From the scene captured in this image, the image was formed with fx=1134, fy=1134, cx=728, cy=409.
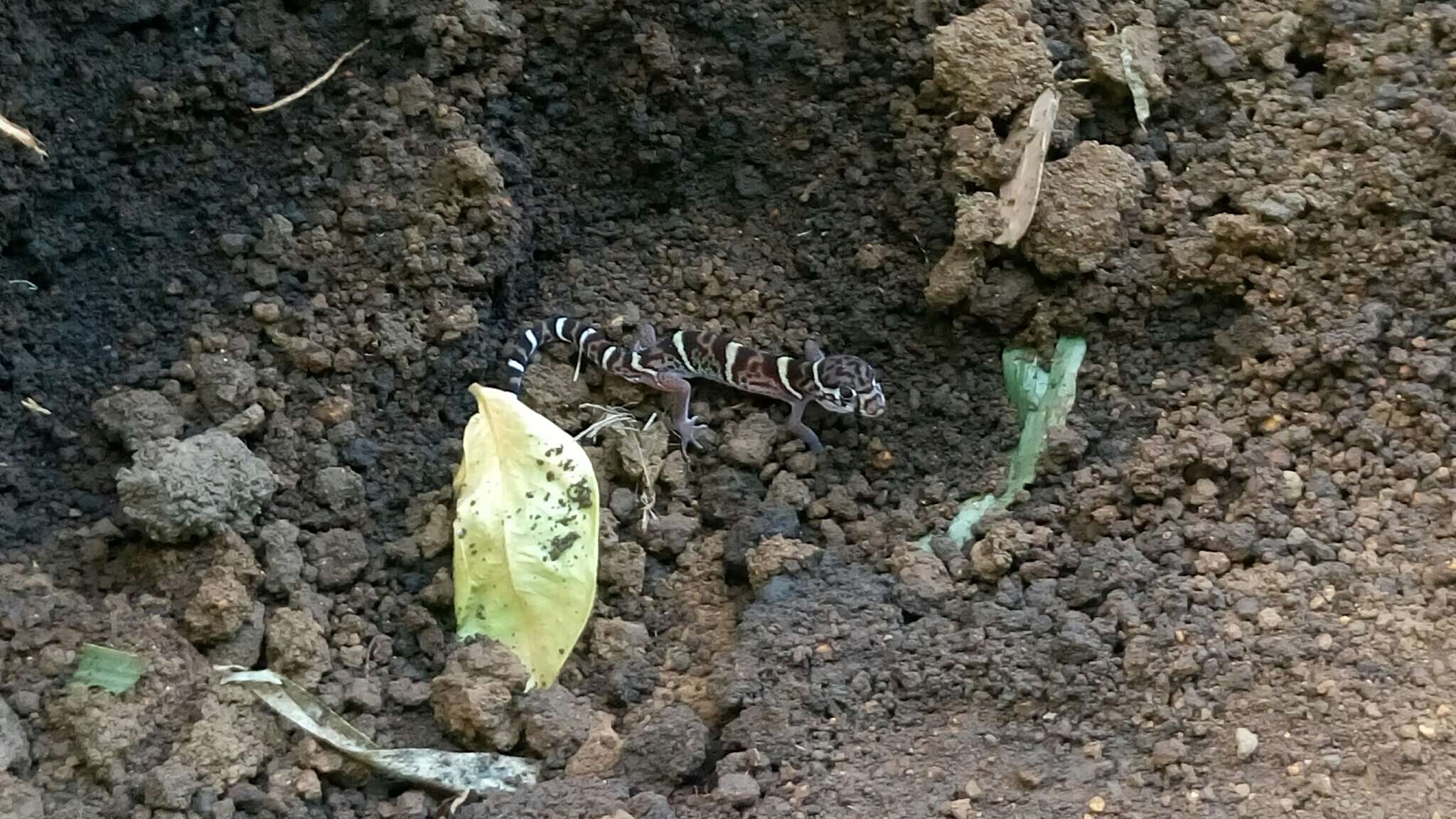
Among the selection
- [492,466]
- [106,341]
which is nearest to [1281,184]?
[492,466]

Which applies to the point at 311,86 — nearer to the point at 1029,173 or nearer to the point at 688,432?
the point at 688,432

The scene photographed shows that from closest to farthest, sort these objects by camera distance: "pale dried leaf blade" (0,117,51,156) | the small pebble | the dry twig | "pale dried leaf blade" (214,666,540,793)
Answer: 1. the small pebble
2. "pale dried leaf blade" (214,666,540,793)
3. "pale dried leaf blade" (0,117,51,156)
4. the dry twig

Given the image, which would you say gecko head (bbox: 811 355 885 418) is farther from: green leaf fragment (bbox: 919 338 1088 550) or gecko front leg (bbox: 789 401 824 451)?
green leaf fragment (bbox: 919 338 1088 550)

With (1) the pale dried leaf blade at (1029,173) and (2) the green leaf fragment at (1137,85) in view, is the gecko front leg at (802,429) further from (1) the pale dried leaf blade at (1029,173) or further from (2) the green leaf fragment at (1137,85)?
(2) the green leaf fragment at (1137,85)

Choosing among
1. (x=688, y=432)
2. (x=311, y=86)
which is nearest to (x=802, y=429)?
(x=688, y=432)

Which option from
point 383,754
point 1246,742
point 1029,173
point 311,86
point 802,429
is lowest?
point 383,754

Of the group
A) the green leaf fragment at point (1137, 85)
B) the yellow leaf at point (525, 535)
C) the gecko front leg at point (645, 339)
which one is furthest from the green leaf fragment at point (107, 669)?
the green leaf fragment at point (1137, 85)

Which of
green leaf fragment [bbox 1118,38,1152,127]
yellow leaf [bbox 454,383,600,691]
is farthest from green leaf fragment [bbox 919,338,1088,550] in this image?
yellow leaf [bbox 454,383,600,691]

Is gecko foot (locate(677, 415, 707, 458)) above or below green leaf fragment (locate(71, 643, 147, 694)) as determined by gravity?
below
